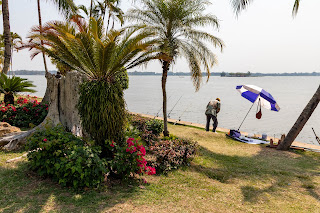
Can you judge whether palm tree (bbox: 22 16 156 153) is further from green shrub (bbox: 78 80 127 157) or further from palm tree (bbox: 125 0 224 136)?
palm tree (bbox: 125 0 224 136)

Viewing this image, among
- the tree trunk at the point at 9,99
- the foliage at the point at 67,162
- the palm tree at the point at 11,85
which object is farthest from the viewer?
the tree trunk at the point at 9,99

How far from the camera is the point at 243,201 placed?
522 cm

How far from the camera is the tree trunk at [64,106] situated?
7082mm

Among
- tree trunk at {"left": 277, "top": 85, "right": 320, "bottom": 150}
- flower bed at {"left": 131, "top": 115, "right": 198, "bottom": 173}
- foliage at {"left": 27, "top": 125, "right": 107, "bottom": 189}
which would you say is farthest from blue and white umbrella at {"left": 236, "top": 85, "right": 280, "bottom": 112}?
foliage at {"left": 27, "top": 125, "right": 107, "bottom": 189}

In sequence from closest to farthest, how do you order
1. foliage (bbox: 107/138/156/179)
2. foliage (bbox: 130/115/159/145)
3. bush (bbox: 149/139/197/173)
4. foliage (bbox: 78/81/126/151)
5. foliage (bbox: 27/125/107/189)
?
foliage (bbox: 27/125/107/189), foliage (bbox: 107/138/156/179), foliage (bbox: 78/81/126/151), bush (bbox: 149/139/197/173), foliage (bbox: 130/115/159/145)

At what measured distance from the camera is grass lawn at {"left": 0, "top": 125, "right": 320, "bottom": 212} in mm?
4375

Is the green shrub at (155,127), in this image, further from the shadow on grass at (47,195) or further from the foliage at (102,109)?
the shadow on grass at (47,195)

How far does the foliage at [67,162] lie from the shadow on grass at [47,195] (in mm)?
188

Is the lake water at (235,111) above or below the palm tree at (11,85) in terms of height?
below

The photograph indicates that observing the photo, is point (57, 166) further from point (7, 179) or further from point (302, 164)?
point (302, 164)

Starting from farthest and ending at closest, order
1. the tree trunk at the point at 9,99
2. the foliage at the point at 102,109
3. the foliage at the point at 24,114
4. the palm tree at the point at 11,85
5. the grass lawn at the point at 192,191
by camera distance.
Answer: the tree trunk at the point at 9,99, the palm tree at the point at 11,85, the foliage at the point at 24,114, the foliage at the point at 102,109, the grass lawn at the point at 192,191

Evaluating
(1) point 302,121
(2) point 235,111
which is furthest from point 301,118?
(2) point 235,111

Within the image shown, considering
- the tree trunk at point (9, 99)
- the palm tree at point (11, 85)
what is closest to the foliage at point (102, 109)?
the palm tree at point (11, 85)

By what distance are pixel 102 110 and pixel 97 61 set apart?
47.7 inches
